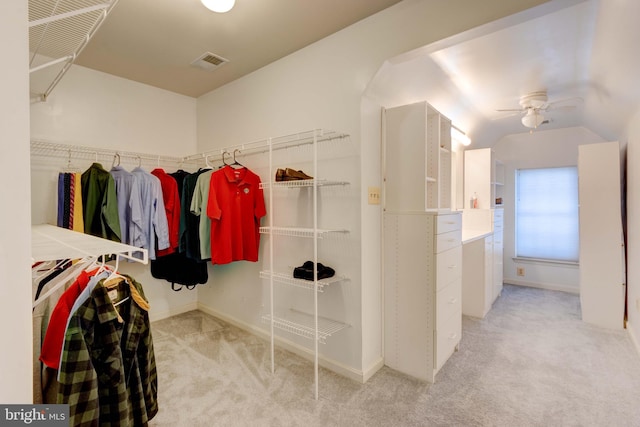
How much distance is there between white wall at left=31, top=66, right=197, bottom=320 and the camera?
2.63 metres

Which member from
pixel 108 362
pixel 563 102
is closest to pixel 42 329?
pixel 108 362

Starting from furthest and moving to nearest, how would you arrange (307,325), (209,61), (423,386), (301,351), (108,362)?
(209,61), (301,351), (307,325), (423,386), (108,362)

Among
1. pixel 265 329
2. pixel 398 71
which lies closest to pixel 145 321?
pixel 265 329

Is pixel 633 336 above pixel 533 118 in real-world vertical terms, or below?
below

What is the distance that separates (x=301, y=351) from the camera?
8.49 feet

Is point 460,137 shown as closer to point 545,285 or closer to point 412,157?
point 412,157

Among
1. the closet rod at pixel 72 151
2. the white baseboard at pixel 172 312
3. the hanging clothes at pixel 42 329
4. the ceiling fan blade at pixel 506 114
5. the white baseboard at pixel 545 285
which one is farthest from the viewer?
the white baseboard at pixel 545 285

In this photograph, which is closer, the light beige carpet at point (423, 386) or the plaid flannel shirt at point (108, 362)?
the plaid flannel shirt at point (108, 362)

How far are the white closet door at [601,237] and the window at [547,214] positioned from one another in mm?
1591

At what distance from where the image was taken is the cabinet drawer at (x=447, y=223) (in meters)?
2.22

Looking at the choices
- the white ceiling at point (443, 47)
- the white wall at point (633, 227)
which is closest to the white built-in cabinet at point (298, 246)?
the white ceiling at point (443, 47)

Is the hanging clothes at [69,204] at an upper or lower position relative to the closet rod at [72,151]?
lower

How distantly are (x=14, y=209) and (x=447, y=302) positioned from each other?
98.5 inches

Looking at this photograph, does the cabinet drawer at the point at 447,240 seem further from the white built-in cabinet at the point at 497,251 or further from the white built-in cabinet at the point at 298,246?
the white built-in cabinet at the point at 497,251
